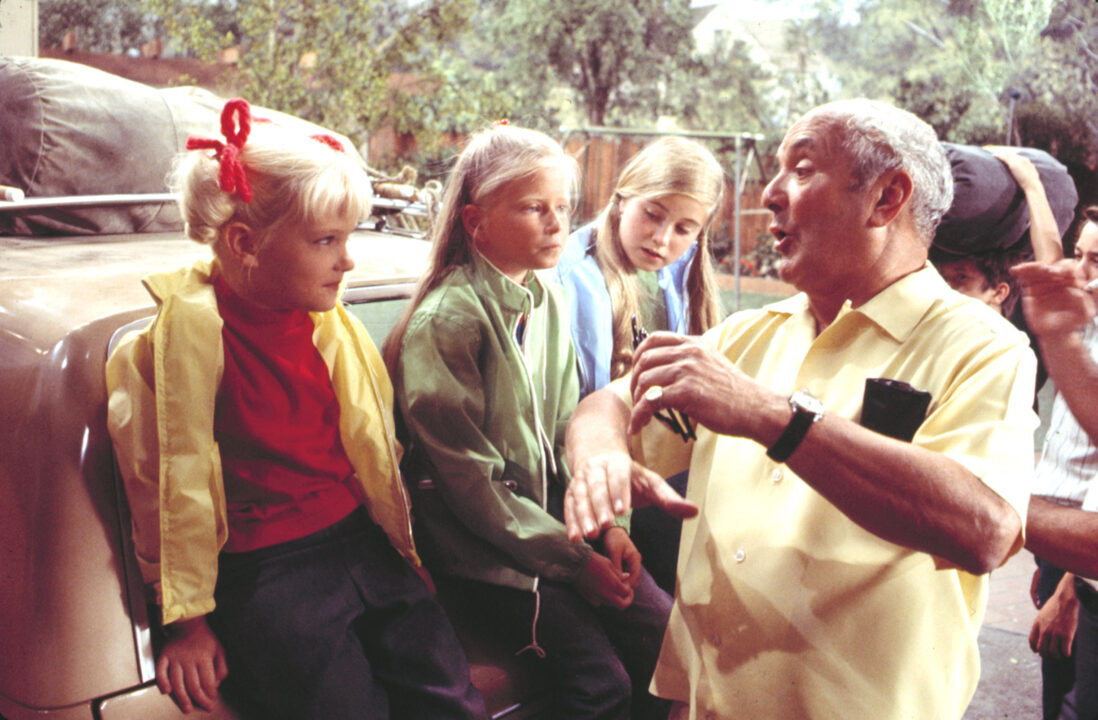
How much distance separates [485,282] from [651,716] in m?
1.13

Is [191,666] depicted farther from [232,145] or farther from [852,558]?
[852,558]

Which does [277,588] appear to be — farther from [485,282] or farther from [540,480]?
[485,282]

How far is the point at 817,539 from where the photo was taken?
5.12 feet

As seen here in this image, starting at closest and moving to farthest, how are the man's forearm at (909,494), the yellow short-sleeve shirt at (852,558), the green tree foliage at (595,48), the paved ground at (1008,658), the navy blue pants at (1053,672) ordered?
the man's forearm at (909,494) → the yellow short-sleeve shirt at (852,558) → the navy blue pants at (1053,672) → the paved ground at (1008,658) → the green tree foliage at (595,48)

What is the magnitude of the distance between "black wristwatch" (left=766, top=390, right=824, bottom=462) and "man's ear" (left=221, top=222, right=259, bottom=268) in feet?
3.50

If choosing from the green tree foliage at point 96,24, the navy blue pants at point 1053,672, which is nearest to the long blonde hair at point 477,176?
the navy blue pants at point 1053,672

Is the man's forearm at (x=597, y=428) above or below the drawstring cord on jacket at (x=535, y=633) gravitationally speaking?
above

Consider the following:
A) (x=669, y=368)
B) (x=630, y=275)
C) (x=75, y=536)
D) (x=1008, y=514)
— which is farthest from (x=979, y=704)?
(x=75, y=536)

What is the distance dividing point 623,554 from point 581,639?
24 cm

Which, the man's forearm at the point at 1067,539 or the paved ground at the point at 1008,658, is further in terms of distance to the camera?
the paved ground at the point at 1008,658

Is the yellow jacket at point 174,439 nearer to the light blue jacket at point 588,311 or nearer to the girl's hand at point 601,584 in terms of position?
the girl's hand at point 601,584

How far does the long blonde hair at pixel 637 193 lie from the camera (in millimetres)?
2932

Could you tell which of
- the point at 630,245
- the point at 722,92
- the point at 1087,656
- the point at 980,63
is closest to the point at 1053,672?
the point at 1087,656

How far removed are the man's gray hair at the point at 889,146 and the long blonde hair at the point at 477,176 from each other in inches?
32.1
